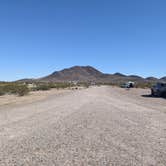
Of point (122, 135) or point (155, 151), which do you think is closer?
point (155, 151)

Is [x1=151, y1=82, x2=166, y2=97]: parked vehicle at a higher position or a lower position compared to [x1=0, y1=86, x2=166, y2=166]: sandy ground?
higher

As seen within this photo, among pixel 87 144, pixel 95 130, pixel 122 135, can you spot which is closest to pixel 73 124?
pixel 95 130

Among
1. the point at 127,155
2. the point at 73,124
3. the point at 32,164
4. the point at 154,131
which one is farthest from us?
the point at 73,124

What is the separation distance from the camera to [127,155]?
7.54 m

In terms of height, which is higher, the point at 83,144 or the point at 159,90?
the point at 159,90

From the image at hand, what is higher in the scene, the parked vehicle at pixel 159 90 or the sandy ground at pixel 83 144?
the parked vehicle at pixel 159 90

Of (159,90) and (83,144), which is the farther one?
(159,90)

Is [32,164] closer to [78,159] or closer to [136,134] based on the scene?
[78,159]

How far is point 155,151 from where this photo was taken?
26.1ft

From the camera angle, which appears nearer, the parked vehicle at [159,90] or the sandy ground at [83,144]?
the sandy ground at [83,144]

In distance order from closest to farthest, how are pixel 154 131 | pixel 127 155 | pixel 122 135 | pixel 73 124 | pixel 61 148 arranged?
pixel 127 155
pixel 61 148
pixel 122 135
pixel 154 131
pixel 73 124

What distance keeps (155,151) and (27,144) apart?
11.1 ft

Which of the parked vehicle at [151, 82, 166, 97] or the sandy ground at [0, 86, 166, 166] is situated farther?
the parked vehicle at [151, 82, 166, 97]

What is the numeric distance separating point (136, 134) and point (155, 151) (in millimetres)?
2427
